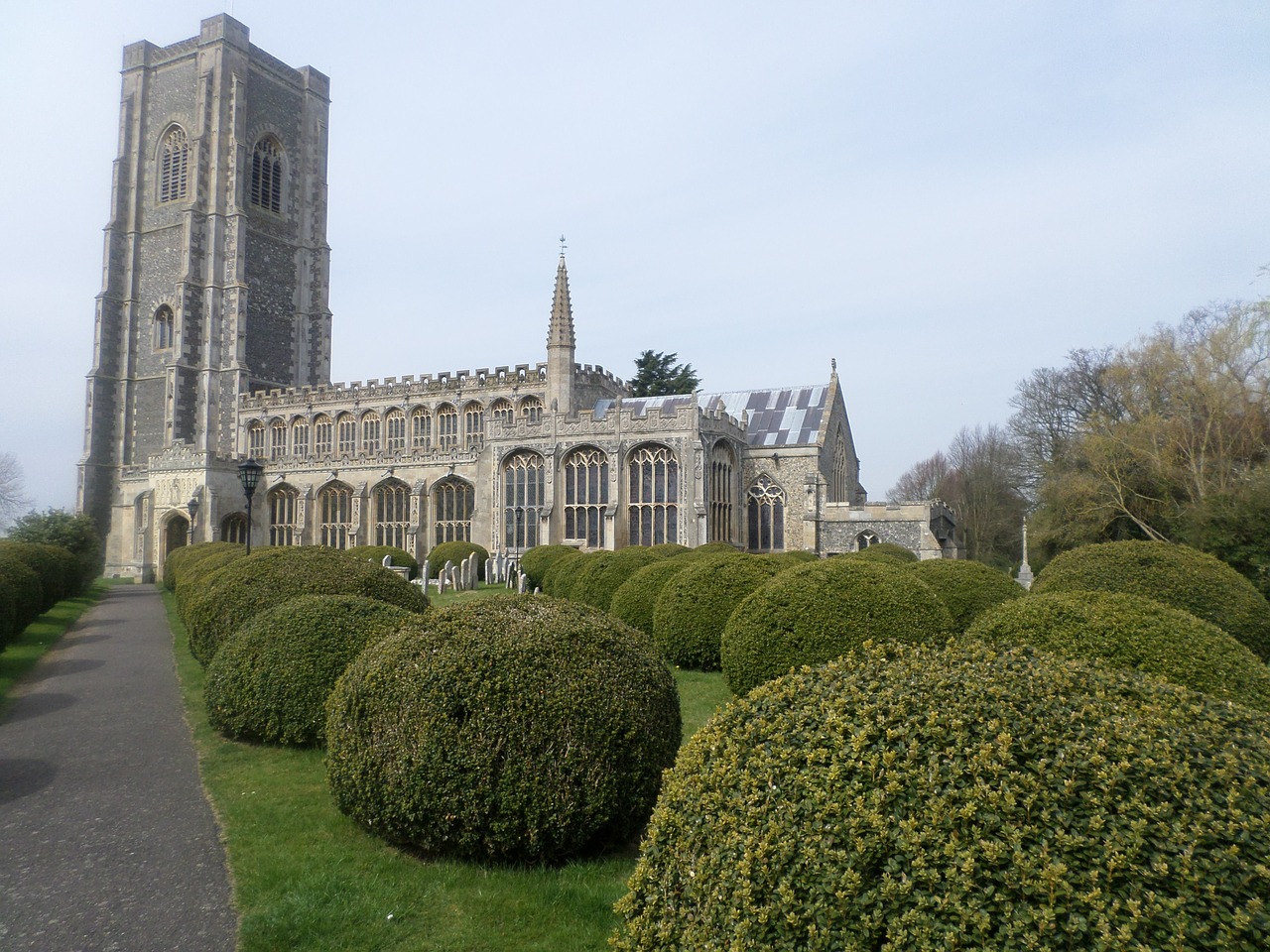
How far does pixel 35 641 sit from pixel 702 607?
14254mm

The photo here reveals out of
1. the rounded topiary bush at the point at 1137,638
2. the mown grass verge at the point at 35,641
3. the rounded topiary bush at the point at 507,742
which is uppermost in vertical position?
the rounded topiary bush at the point at 1137,638

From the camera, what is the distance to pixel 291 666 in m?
7.85

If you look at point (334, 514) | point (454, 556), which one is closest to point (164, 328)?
point (334, 514)

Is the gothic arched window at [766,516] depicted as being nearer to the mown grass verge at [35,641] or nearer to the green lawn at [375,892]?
the mown grass verge at [35,641]

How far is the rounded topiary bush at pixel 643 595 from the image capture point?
1395 centimetres

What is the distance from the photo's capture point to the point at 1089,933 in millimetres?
2145

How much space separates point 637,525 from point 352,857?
25.9m

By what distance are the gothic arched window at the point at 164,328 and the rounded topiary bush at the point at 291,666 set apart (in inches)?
1903

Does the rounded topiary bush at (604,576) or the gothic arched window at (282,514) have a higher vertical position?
the gothic arched window at (282,514)

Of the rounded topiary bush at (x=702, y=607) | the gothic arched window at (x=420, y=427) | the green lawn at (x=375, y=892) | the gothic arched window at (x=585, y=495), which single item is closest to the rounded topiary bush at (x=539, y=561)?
the gothic arched window at (x=585, y=495)

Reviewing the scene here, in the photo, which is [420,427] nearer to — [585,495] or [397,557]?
[397,557]

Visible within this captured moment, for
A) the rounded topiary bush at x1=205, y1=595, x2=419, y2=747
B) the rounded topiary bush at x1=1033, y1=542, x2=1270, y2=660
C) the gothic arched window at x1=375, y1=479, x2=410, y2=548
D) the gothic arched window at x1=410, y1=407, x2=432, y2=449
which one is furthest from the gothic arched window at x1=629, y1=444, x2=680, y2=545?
the rounded topiary bush at x1=205, y1=595, x2=419, y2=747

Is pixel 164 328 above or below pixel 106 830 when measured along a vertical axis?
above

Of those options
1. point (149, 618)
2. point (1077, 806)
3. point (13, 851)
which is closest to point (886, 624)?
point (1077, 806)
